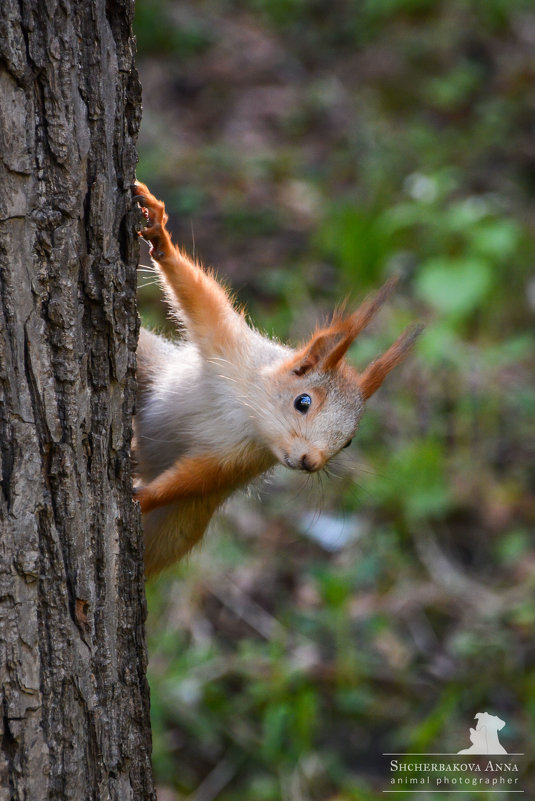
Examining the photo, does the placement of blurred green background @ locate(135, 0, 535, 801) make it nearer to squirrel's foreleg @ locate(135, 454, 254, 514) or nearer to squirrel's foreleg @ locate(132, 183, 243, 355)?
squirrel's foreleg @ locate(135, 454, 254, 514)

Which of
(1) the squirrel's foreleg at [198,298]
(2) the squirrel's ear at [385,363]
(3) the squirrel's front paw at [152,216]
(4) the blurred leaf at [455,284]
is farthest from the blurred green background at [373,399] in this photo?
(3) the squirrel's front paw at [152,216]

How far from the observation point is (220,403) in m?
2.95

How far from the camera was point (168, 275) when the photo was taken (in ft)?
9.13

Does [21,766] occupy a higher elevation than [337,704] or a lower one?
lower

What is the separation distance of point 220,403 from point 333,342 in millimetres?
418

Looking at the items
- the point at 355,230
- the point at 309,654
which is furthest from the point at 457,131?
the point at 309,654

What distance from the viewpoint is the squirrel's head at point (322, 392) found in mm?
2697

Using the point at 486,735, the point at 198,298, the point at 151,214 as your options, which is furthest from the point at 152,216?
the point at 486,735

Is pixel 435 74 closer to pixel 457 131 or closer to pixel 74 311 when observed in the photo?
pixel 457 131

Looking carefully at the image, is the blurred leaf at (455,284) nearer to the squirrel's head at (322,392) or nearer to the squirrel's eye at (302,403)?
the squirrel's head at (322,392)

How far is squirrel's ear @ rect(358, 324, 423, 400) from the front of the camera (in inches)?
111

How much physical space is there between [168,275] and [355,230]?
3200 millimetres

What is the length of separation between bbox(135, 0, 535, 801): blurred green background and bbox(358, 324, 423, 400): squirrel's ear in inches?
20.1

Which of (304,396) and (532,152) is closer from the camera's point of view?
(304,396)
